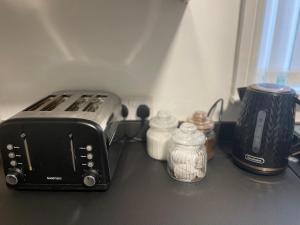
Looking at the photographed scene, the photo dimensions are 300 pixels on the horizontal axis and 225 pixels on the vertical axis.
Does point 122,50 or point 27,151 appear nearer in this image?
point 27,151

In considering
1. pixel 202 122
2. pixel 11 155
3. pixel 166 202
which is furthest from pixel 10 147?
pixel 202 122

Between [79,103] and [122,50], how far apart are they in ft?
0.96

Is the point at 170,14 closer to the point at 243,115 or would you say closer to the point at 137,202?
the point at 243,115

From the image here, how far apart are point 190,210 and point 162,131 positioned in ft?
1.09

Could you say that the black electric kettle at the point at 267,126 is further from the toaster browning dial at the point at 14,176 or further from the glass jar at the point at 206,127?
the toaster browning dial at the point at 14,176

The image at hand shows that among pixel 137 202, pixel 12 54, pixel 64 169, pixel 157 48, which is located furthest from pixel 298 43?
pixel 12 54

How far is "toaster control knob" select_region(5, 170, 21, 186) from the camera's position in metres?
0.80

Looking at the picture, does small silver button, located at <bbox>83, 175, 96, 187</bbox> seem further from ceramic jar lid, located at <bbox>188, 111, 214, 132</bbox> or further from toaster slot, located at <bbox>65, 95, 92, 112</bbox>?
ceramic jar lid, located at <bbox>188, 111, 214, 132</bbox>

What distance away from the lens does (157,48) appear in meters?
1.05

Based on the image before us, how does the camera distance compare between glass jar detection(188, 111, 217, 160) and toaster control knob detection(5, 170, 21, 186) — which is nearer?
toaster control knob detection(5, 170, 21, 186)

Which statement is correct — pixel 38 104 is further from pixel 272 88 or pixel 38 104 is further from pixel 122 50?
pixel 272 88

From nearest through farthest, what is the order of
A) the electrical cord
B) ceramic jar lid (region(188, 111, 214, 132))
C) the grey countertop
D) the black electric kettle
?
the grey countertop → the black electric kettle → ceramic jar lid (region(188, 111, 214, 132)) → the electrical cord

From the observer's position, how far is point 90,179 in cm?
78

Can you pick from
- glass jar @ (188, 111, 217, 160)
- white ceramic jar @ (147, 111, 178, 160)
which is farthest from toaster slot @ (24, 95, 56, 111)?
glass jar @ (188, 111, 217, 160)
